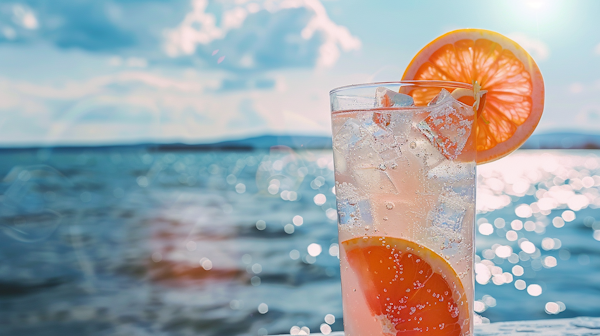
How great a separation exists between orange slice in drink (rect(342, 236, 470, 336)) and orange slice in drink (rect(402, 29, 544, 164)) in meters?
0.35

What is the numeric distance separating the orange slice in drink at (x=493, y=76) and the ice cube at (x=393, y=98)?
0.25 m

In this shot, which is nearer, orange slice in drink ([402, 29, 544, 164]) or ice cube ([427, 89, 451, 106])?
ice cube ([427, 89, 451, 106])

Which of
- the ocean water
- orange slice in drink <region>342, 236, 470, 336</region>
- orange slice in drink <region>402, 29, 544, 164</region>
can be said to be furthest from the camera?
the ocean water

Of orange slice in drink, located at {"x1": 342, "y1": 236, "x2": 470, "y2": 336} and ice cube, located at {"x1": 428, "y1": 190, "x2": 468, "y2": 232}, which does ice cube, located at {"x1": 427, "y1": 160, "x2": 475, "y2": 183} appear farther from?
orange slice in drink, located at {"x1": 342, "y1": 236, "x2": 470, "y2": 336}

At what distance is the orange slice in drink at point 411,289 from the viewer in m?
0.92

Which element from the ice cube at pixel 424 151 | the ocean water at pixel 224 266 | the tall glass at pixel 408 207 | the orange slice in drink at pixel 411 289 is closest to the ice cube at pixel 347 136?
the tall glass at pixel 408 207

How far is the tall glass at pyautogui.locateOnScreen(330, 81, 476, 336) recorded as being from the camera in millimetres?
930

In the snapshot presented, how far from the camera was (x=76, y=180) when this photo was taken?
2217cm

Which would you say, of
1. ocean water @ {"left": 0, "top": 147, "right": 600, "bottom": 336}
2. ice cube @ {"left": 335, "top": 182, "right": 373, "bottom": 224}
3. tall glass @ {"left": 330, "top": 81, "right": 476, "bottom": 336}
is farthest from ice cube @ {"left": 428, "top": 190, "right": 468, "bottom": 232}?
ocean water @ {"left": 0, "top": 147, "right": 600, "bottom": 336}

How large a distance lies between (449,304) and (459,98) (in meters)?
0.44

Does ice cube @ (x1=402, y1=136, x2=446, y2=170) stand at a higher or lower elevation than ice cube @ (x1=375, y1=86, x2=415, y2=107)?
lower

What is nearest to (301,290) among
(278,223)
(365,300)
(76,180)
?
(278,223)

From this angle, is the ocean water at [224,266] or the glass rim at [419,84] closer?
the glass rim at [419,84]

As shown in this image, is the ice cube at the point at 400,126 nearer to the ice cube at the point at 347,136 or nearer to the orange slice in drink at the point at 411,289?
the ice cube at the point at 347,136
